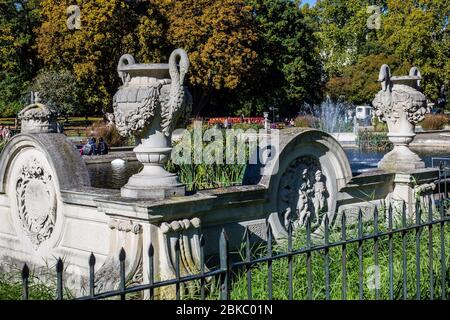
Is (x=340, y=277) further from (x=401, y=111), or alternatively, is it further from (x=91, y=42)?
(x=91, y=42)

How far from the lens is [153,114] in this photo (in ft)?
20.3

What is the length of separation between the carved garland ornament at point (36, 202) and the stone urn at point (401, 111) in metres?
4.39

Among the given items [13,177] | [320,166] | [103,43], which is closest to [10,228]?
Answer: [13,177]

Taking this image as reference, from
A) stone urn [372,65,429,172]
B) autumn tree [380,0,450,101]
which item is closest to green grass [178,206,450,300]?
stone urn [372,65,429,172]

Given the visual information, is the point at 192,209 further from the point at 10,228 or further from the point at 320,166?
the point at 10,228

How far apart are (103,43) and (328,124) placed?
43.1ft

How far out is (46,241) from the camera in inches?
297

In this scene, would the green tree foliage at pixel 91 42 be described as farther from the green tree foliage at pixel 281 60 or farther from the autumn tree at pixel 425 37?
the autumn tree at pixel 425 37

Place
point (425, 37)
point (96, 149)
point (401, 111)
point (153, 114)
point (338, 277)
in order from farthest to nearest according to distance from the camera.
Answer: point (425, 37) → point (96, 149) → point (401, 111) → point (153, 114) → point (338, 277)

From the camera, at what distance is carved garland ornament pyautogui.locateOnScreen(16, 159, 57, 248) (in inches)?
292

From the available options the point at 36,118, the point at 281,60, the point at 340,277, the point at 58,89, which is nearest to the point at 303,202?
the point at 340,277
